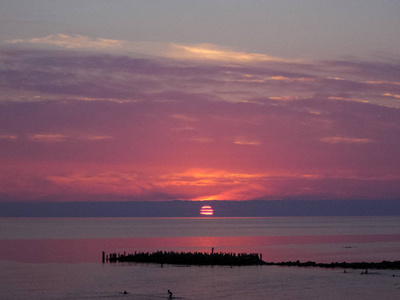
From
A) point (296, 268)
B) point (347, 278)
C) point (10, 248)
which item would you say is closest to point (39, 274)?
point (296, 268)

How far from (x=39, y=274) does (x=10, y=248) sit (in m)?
58.4

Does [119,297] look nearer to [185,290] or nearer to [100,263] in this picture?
[185,290]

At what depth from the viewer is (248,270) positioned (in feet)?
271

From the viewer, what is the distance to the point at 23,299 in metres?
59.8

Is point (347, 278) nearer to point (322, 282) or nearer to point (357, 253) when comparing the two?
point (322, 282)

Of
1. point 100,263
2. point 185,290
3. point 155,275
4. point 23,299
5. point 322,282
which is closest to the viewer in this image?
point 23,299

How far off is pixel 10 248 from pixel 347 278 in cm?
8764

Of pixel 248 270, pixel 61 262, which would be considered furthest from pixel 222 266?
pixel 61 262

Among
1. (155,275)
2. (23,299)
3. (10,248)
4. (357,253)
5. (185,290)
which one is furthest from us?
(10,248)

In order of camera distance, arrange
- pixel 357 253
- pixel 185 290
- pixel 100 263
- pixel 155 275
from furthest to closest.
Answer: pixel 357 253 < pixel 100 263 < pixel 155 275 < pixel 185 290

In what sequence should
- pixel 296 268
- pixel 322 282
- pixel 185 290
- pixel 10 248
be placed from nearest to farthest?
pixel 185 290 → pixel 322 282 → pixel 296 268 → pixel 10 248

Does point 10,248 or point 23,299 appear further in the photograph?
point 10,248

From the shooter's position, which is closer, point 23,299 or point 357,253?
point 23,299

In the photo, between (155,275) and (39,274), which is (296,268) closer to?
(155,275)
